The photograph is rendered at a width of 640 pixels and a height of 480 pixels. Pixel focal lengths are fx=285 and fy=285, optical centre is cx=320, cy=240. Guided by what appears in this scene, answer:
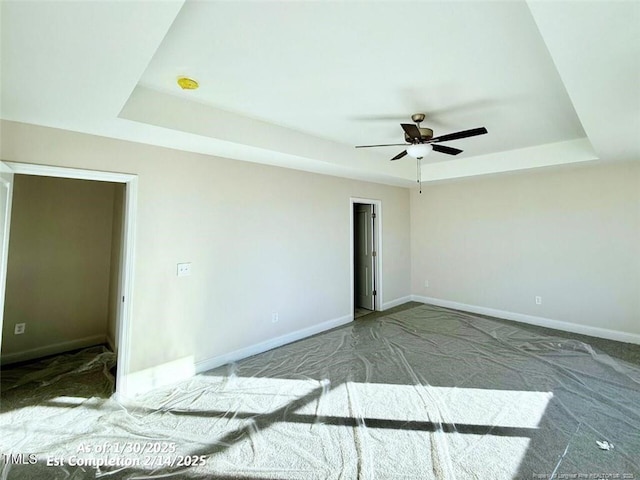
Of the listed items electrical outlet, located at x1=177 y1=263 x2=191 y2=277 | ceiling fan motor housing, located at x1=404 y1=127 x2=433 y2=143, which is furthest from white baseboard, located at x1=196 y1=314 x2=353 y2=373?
ceiling fan motor housing, located at x1=404 y1=127 x2=433 y2=143

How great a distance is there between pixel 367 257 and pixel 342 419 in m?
3.60

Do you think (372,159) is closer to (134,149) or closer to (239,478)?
(134,149)

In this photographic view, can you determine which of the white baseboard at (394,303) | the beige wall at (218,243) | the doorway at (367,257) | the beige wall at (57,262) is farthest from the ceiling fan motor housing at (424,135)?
the beige wall at (57,262)

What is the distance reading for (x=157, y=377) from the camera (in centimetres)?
288

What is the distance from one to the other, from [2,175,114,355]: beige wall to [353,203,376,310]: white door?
4.21m

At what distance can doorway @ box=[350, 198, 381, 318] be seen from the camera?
18.2 feet

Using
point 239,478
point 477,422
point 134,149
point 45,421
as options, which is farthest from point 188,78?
point 477,422

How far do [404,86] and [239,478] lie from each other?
309 cm

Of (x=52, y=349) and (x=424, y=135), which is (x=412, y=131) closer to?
(x=424, y=135)

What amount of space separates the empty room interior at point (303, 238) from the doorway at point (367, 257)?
450 mm

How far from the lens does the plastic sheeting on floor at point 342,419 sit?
6.14 feet

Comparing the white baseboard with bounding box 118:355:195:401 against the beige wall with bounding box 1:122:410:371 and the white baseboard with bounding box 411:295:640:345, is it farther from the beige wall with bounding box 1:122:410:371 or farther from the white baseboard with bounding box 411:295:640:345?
the white baseboard with bounding box 411:295:640:345

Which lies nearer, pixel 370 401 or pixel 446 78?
pixel 446 78

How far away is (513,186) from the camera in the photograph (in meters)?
4.86
